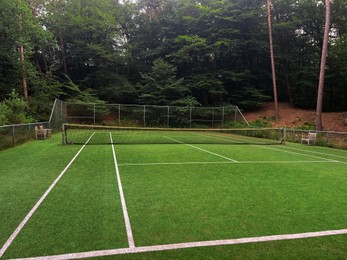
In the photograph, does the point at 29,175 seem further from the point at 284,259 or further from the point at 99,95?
the point at 99,95

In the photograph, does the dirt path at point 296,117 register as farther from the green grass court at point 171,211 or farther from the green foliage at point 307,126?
the green grass court at point 171,211

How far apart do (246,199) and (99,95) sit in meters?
32.3

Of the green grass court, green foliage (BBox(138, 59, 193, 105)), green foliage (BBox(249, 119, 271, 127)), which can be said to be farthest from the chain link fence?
the green grass court

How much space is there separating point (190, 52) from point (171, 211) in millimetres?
33819

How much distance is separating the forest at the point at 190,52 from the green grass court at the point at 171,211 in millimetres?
24080

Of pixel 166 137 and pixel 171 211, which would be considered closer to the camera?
pixel 171 211

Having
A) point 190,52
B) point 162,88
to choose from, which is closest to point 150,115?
point 162,88

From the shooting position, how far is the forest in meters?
32.5

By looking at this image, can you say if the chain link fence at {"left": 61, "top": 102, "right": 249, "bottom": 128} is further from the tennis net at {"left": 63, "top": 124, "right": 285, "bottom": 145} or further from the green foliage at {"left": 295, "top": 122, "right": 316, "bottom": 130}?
the green foliage at {"left": 295, "top": 122, "right": 316, "bottom": 130}

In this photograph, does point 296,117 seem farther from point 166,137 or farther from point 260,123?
point 166,137

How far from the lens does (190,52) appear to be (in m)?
36.0

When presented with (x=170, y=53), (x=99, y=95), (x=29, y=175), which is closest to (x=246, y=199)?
(x=29, y=175)

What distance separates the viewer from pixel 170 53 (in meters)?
37.5

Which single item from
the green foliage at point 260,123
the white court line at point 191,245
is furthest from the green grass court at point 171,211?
the green foliage at point 260,123
